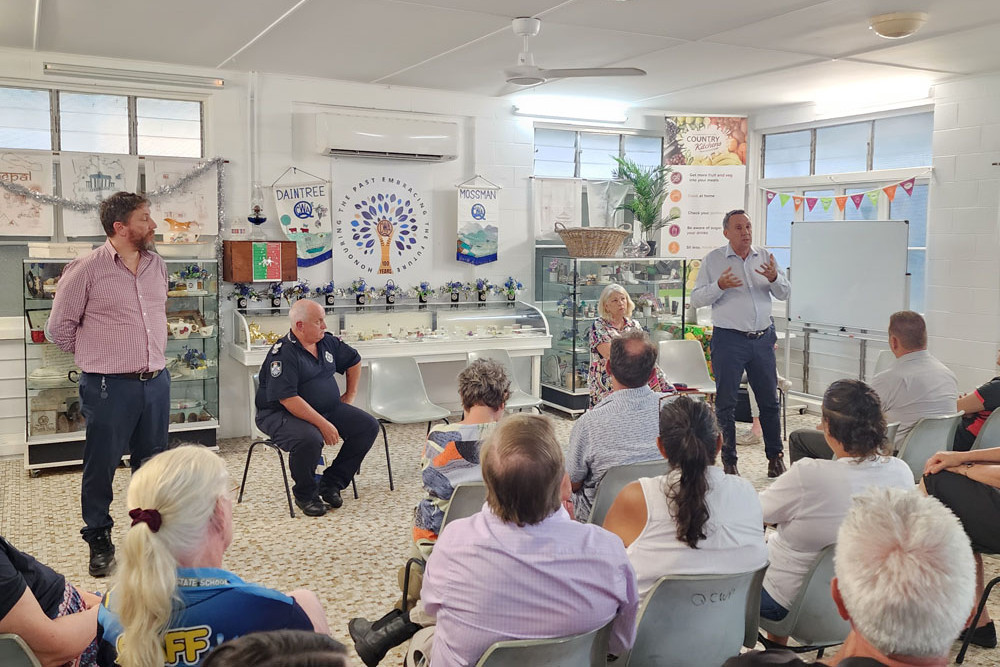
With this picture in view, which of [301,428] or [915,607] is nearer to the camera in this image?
[915,607]

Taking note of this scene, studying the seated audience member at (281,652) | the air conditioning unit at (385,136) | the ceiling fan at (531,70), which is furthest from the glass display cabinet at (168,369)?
the seated audience member at (281,652)

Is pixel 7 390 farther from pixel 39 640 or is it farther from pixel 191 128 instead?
pixel 39 640

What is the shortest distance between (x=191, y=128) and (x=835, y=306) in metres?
5.23

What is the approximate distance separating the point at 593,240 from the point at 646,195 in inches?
39.0

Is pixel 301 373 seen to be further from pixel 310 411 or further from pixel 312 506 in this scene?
pixel 312 506

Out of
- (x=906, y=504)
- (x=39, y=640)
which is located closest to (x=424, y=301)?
(x=39, y=640)

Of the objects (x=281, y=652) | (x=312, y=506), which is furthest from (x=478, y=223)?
(x=281, y=652)

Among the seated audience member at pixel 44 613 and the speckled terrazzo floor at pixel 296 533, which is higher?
the seated audience member at pixel 44 613

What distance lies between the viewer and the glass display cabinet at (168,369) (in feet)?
16.8

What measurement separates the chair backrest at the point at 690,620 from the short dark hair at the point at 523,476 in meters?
0.36

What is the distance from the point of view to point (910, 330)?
3.77 m

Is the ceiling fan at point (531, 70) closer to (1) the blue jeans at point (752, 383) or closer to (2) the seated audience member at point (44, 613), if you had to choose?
(1) the blue jeans at point (752, 383)

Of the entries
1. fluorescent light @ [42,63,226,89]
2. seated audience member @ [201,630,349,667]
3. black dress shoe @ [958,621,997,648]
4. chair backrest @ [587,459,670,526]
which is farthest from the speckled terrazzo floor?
fluorescent light @ [42,63,226,89]

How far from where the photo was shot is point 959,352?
6156mm
